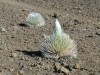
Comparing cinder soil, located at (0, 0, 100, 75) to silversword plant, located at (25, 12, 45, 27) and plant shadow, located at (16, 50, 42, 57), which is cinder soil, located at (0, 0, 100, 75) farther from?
silversword plant, located at (25, 12, 45, 27)

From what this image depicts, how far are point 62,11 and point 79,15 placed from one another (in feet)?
3.71

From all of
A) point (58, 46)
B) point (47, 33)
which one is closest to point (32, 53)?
point (58, 46)

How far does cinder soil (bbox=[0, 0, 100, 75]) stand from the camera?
243 inches

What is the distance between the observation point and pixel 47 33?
31.3 ft

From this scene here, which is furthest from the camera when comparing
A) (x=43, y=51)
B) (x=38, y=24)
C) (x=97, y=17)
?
(x=97, y=17)

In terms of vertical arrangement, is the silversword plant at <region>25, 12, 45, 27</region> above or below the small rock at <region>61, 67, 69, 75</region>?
above

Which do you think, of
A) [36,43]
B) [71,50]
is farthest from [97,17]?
[71,50]

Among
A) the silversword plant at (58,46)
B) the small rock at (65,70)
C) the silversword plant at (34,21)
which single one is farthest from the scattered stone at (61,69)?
the silversword plant at (34,21)

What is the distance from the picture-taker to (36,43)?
8211mm

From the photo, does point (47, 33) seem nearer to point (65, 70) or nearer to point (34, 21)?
point (34, 21)

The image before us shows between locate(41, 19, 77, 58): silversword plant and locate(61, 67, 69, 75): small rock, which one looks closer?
locate(61, 67, 69, 75): small rock

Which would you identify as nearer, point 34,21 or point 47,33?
point 47,33

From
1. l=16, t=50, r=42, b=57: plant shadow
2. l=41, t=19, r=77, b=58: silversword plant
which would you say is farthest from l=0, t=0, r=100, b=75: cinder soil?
l=41, t=19, r=77, b=58: silversword plant

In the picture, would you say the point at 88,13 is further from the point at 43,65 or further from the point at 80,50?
the point at 43,65
